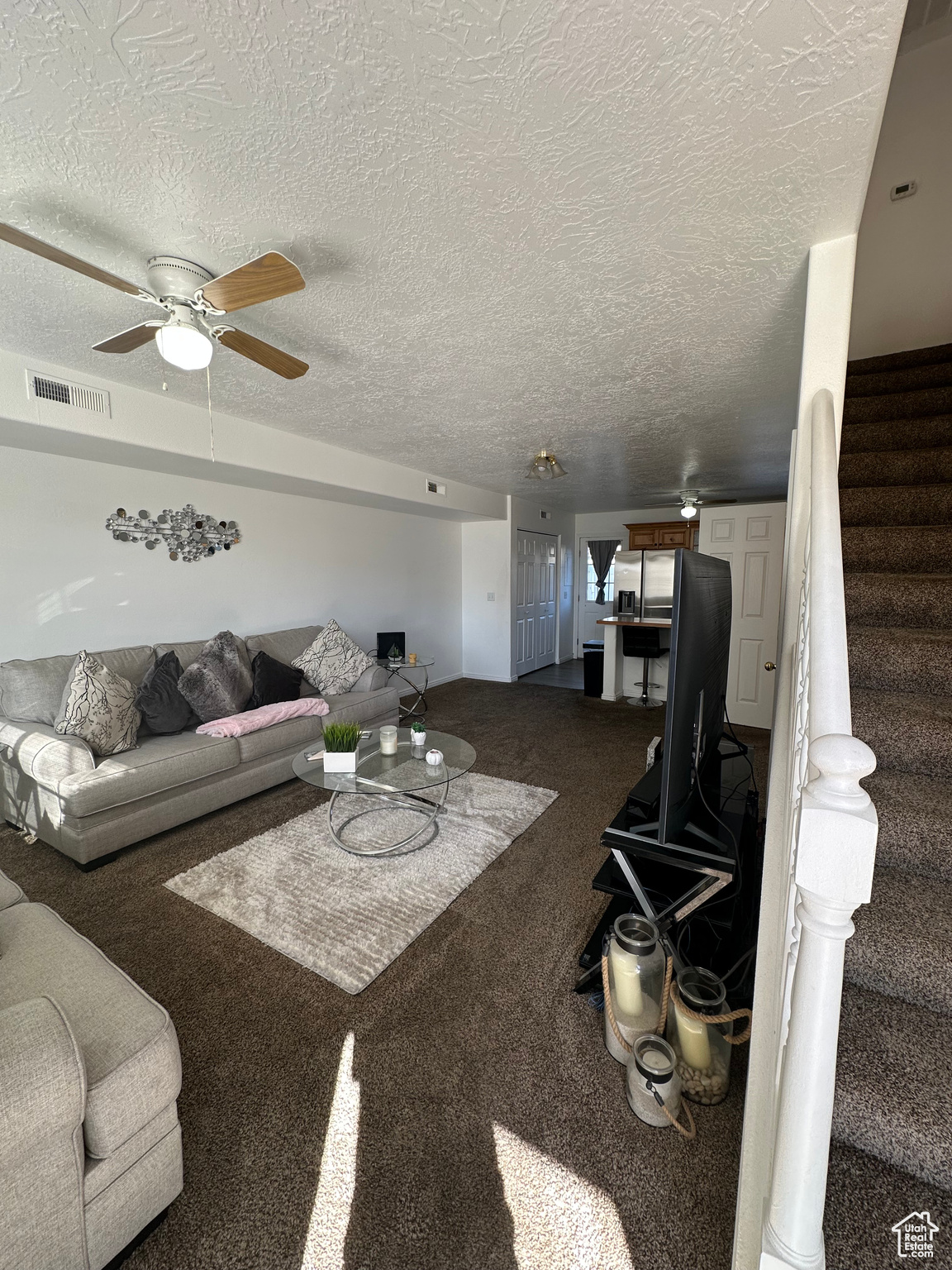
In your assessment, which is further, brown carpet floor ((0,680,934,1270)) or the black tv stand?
the black tv stand

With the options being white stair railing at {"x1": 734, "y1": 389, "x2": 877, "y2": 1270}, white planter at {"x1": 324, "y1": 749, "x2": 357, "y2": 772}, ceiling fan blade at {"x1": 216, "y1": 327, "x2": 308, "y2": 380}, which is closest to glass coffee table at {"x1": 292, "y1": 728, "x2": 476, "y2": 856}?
white planter at {"x1": 324, "y1": 749, "x2": 357, "y2": 772}

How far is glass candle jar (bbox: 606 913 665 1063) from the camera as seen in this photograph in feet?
4.67

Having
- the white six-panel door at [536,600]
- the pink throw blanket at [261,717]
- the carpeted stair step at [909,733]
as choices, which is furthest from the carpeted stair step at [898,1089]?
the white six-panel door at [536,600]

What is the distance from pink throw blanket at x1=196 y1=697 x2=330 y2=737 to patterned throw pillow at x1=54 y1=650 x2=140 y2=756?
40 centimetres

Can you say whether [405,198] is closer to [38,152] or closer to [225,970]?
[38,152]

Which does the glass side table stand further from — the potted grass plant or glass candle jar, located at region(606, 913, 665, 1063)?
glass candle jar, located at region(606, 913, 665, 1063)

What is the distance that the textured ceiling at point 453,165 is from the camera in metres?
0.92

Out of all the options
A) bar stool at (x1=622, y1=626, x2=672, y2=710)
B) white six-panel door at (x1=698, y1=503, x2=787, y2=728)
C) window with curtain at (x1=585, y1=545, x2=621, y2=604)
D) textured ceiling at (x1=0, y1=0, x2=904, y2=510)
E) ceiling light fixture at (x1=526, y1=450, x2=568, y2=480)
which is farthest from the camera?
window with curtain at (x1=585, y1=545, x2=621, y2=604)

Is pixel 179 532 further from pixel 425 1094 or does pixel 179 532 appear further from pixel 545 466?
pixel 425 1094

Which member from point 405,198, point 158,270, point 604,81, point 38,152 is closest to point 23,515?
point 158,270

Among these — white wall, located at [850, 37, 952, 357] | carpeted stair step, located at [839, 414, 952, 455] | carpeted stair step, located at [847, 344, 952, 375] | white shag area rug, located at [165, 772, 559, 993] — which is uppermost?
white wall, located at [850, 37, 952, 357]

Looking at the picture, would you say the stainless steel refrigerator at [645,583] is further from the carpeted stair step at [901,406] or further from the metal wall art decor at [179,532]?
the metal wall art decor at [179,532]

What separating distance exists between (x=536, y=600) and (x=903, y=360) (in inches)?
193

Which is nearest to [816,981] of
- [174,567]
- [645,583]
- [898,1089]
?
[898,1089]
